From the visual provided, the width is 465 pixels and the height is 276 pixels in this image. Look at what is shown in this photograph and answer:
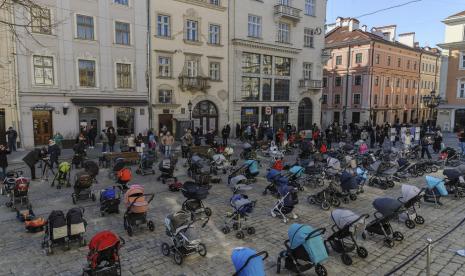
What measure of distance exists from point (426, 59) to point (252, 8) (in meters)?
45.1

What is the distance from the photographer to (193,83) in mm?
28531

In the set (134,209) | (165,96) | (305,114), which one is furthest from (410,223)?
(305,114)

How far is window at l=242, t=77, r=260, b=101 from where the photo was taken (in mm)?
33688

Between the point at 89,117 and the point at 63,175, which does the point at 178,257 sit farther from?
the point at 89,117

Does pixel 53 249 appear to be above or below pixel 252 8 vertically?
below

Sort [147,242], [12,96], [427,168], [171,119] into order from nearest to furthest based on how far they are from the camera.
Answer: [147,242] → [427,168] → [12,96] → [171,119]

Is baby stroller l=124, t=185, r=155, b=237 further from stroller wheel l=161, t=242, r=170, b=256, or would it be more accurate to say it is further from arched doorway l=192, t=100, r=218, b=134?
arched doorway l=192, t=100, r=218, b=134

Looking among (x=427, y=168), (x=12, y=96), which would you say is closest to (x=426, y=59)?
(x=427, y=168)

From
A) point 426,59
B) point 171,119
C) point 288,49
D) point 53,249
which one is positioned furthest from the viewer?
point 426,59

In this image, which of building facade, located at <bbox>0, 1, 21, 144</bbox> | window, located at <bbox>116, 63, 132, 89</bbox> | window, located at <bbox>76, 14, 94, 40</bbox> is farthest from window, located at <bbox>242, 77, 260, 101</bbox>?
building facade, located at <bbox>0, 1, 21, 144</bbox>

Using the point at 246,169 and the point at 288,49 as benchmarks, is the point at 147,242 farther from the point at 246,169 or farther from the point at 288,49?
the point at 288,49

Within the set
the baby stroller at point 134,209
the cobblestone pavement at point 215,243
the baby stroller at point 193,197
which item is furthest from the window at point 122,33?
the baby stroller at point 134,209

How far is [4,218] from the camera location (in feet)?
32.2

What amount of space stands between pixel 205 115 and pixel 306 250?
989 inches
